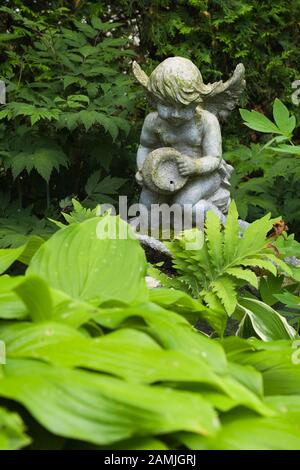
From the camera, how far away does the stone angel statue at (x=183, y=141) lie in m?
4.43

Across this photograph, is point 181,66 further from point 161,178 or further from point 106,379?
point 106,379

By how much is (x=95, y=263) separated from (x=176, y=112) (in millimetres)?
2838

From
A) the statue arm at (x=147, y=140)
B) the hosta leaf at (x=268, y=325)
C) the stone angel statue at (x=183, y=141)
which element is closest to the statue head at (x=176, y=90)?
the stone angel statue at (x=183, y=141)

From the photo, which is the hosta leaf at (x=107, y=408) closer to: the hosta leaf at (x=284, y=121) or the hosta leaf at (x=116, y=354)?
the hosta leaf at (x=116, y=354)

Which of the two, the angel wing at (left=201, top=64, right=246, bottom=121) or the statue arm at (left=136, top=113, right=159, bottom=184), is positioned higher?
the angel wing at (left=201, top=64, right=246, bottom=121)

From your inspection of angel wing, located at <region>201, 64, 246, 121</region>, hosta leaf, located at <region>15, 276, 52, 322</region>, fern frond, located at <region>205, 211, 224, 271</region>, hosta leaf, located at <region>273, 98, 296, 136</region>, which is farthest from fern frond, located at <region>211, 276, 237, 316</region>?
angel wing, located at <region>201, 64, 246, 121</region>

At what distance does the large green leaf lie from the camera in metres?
1.73

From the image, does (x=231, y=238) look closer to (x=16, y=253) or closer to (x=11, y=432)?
(x=16, y=253)

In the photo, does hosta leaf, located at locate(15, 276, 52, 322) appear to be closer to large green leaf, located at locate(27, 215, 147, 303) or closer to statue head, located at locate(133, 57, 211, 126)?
large green leaf, located at locate(27, 215, 147, 303)

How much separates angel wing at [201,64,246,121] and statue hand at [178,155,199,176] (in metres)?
0.48

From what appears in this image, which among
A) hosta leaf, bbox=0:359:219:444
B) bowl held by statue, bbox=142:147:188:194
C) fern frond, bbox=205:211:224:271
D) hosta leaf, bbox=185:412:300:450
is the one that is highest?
hosta leaf, bbox=0:359:219:444

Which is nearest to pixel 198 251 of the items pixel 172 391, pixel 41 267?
pixel 41 267

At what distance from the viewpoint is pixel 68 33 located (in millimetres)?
5621

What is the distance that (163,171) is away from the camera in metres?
4.55
